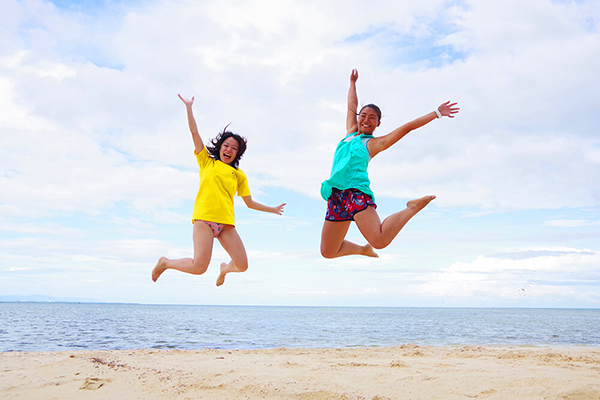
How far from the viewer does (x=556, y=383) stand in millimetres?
5016

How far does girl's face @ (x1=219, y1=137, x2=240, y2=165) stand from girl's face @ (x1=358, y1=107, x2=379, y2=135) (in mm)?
1570

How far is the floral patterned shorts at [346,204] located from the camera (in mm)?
4324

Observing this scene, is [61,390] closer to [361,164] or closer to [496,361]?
[361,164]

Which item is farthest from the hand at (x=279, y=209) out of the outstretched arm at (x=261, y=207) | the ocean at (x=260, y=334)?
the ocean at (x=260, y=334)

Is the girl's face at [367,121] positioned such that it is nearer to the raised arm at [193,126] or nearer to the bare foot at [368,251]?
the bare foot at [368,251]

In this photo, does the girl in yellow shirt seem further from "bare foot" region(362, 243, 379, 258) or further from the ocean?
the ocean

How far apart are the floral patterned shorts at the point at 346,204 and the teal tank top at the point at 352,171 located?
0.05 meters

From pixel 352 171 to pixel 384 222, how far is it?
2.01ft

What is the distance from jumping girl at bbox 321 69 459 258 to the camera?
165 inches

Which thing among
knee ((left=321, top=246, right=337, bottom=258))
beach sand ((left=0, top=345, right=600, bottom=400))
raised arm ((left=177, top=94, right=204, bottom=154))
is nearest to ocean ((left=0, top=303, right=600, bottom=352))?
beach sand ((left=0, top=345, right=600, bottom=400))

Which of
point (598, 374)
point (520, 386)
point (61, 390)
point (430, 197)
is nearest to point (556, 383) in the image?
point (520, 386)

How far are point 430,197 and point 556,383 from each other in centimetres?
283

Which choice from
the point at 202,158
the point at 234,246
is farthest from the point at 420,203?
the point at 202,158

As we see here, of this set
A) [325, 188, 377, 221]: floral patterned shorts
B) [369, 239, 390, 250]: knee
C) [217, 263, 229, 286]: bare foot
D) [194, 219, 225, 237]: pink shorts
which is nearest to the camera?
[369, 239, 390, 250]: knee
